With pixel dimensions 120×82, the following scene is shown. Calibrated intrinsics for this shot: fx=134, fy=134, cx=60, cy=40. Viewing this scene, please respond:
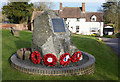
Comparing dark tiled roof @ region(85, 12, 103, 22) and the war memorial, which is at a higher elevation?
dark tiled roof @ region(85, 12, 103, 22)

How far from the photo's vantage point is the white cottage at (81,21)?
3372cm

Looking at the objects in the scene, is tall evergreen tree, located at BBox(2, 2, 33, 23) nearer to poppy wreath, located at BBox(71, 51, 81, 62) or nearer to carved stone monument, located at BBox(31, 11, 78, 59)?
carved stone monument, located at BBox(31, 11, 78, 59)

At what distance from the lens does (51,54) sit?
23.9 feet

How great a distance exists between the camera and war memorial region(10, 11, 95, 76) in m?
6.92

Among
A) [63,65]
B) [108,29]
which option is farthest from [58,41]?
[108,29]

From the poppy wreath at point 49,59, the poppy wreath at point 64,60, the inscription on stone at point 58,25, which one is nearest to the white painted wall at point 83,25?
the inscription on stone at point 58,25

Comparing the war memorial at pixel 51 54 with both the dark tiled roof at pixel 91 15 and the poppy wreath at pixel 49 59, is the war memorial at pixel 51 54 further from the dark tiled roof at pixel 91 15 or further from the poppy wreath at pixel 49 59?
the dark tiled roof at pixel 91 15

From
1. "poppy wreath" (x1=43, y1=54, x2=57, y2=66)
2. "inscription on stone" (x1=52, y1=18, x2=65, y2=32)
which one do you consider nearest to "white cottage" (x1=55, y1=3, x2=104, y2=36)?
"inscription on stone" (x1=52, y1=18, x2=65, y2=32)

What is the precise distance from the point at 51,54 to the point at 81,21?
27.7m

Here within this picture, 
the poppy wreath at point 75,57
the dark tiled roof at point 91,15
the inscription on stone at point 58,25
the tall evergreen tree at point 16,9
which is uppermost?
the tall evergreen tree at point 16,9

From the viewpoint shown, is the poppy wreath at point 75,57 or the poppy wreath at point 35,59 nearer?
the poppy wreath at point 35,59

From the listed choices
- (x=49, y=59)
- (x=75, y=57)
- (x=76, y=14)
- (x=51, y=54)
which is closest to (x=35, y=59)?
(x=49, y=59)

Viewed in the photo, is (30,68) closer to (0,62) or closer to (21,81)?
(21,81)

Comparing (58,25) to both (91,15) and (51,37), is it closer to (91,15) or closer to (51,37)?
(51,37)
